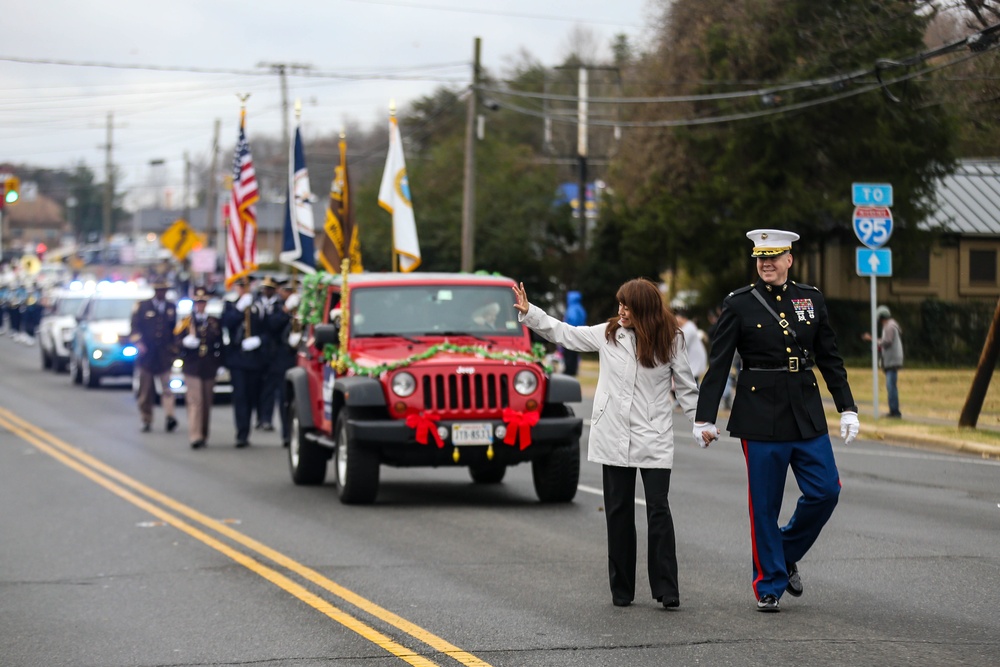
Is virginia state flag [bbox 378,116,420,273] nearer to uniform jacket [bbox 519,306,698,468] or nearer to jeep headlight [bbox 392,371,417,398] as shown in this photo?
jeep headlight [bbox 392,371,417,398]

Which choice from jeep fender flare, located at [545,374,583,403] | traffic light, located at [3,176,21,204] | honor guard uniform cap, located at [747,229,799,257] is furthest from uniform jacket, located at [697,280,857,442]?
traffic light, located at [3,176,21,204]

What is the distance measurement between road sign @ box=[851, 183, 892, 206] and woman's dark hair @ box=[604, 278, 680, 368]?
1463 cm

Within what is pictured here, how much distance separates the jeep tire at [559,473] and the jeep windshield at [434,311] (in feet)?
4.30

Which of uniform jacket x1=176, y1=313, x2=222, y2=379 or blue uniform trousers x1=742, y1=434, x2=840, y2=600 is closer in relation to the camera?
blue uniform trousers x1=742, y1=434, x2=840, y2=600

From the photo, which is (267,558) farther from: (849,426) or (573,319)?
(573,319)

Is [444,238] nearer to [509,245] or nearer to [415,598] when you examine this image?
[509,245]

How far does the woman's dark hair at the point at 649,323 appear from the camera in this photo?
26.7 feet

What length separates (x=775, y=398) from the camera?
7.79 m

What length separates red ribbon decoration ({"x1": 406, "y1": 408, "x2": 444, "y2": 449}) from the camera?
12117 millimetres

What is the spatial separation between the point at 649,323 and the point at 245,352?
1161cm

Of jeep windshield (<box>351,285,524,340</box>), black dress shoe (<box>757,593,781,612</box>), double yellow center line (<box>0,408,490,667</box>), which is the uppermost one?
jeep windshield (<box>351,285,524,340</box>)

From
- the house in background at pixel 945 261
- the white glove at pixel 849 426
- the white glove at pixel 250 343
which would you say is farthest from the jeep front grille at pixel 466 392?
the house in background at pixel 945 261

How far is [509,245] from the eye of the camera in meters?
48.9

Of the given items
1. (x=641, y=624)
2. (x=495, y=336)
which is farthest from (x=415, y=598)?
(x=495, y=336)
